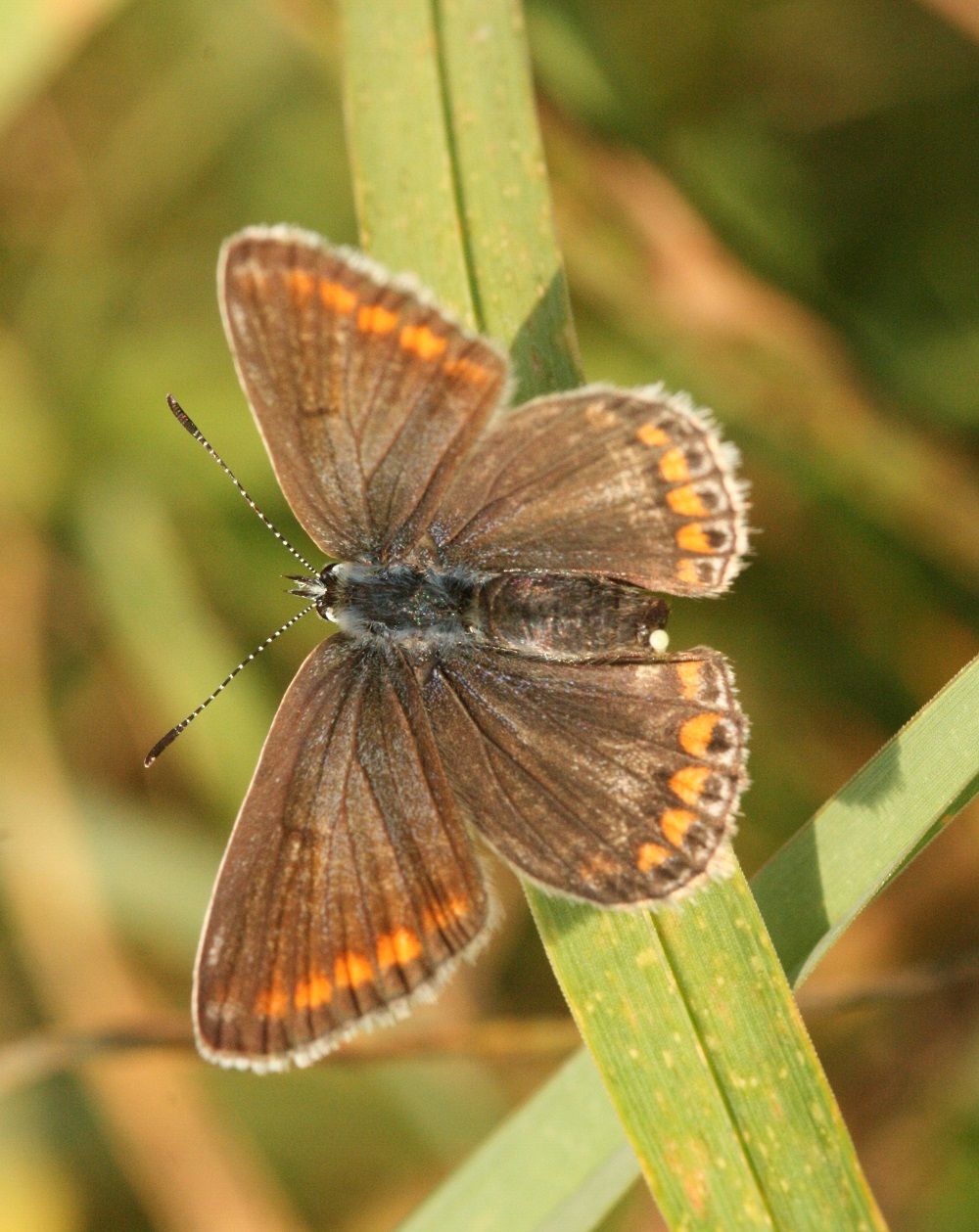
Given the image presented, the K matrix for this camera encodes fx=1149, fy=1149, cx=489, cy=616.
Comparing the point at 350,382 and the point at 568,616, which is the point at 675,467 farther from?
the point at 350,382

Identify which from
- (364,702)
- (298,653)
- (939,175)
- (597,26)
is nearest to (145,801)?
(298,653)

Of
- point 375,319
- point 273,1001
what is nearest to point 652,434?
point 375,319

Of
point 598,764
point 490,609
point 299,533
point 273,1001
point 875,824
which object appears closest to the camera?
point 875,824

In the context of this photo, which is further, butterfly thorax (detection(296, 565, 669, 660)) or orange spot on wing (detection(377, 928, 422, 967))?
butterfly thorax (detection(296, 565, 669, 660))

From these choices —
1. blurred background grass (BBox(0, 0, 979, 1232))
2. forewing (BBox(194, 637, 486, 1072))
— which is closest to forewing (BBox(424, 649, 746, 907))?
forewing (BBox(194, 637, 486, 1072))

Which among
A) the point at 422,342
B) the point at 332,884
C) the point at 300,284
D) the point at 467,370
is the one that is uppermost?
the point at 300,284

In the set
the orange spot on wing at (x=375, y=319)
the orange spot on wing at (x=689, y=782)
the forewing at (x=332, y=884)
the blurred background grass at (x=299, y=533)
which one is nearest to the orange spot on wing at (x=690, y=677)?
the orange spot on wing at (x=689, y=782)

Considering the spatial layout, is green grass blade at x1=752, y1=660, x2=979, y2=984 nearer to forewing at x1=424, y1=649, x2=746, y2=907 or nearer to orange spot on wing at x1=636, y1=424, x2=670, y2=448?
forewing at x1=424, y1=649, x2=746, y2=907
